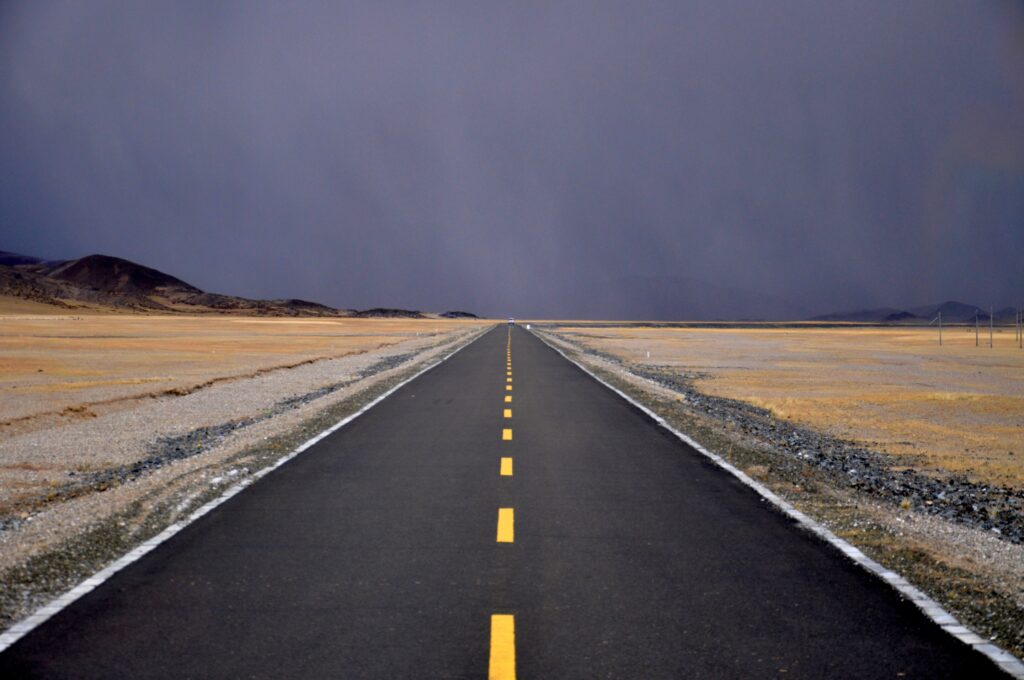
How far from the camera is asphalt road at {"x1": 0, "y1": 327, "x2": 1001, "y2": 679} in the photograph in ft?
15.0

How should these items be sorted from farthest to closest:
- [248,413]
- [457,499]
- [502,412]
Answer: [248,413]
[502,412]
[457,499]

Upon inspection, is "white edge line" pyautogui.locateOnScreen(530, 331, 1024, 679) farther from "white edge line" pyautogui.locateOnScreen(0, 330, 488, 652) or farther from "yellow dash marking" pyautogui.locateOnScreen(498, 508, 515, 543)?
"white edge line" pyautogui.locateOnScreen(0, 330, 488, 652)

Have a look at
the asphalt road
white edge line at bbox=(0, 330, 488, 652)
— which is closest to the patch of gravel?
the asphalt road

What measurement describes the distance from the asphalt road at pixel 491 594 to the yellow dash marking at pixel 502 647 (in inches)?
0.6

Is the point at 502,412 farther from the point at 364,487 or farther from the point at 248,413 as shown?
the point at 364,487

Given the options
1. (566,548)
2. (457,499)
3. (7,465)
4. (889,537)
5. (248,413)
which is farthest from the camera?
(248,413)

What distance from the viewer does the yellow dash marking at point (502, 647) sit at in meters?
4.36

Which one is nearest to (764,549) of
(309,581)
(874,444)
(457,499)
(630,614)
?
(630,614)

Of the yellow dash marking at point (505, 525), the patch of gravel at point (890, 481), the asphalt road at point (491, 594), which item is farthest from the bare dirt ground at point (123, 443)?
the patch of gravel at point (890, 481)

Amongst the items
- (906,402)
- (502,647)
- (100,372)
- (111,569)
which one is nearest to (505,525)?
(502,647)

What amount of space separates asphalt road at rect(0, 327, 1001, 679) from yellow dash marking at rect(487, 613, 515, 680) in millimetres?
16

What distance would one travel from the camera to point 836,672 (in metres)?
4.49

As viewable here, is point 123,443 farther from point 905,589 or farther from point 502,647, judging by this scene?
point 905,589

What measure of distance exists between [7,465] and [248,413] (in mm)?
6789
